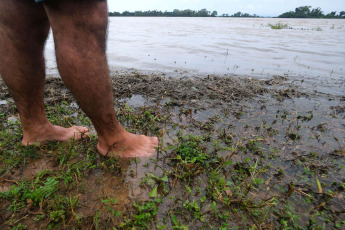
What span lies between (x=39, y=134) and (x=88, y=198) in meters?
0.86

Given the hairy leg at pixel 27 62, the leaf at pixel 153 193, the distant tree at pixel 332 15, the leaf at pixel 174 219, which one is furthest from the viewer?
the distant tree at pixel 332 15

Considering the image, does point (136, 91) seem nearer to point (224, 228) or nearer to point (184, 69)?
point (184, 69)

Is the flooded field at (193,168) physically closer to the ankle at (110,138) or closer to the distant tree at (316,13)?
the ankle at (110,138)

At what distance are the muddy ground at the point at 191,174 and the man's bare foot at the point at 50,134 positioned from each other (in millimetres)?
80

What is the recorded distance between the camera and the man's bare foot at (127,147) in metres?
1.67

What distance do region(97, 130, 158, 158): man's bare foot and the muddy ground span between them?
6 cm

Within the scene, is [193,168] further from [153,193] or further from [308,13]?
[308,13]

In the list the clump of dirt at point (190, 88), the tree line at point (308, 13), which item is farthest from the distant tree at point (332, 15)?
the clump of dirt at point (190, 88)

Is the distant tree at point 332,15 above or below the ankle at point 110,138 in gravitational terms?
above

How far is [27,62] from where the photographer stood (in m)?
1.63

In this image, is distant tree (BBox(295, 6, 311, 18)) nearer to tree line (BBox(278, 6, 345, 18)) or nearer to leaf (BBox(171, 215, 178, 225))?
tree line (BBox(278, 6, 345, 18))

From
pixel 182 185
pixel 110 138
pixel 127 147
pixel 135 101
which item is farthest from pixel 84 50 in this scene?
pixel 135 101

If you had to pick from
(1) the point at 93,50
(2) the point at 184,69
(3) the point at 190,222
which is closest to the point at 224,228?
(3) the point at 190,222

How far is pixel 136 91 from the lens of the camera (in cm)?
318
